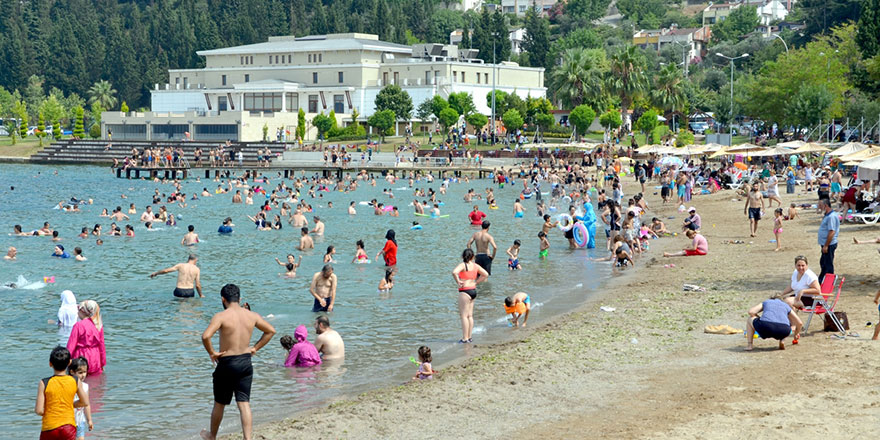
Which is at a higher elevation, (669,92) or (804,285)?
(669,92)

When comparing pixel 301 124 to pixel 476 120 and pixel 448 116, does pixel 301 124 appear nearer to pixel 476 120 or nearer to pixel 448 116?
pixel 448 116

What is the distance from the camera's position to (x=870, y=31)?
50.2 meters

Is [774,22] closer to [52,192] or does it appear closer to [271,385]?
[52,192]

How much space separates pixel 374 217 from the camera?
1629 inches

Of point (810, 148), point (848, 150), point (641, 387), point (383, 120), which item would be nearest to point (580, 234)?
point (848, 150)

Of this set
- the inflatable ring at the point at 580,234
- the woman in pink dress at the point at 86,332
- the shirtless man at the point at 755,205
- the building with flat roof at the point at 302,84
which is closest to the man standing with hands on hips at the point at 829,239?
the woman in pink dress at the point at 86,332

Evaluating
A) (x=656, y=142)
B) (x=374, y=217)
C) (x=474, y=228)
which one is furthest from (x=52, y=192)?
(x=656, y=142)

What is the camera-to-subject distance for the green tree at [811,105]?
58.8m

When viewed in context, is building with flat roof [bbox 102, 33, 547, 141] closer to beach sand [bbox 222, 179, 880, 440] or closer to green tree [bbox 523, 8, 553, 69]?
green tree [bbox 523, 8, 553, 69]

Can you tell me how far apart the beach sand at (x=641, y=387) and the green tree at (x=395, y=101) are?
3044 inches

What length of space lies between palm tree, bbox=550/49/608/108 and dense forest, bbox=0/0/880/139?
12 cm

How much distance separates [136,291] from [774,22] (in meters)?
162

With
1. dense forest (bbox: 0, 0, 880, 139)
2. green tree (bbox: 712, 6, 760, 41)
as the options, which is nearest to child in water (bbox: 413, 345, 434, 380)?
dense forest (bbox: 0, 0, 880, 139)

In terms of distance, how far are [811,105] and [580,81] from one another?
98.1 ft
